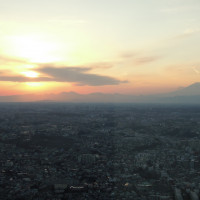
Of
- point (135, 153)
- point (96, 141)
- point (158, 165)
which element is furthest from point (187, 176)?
point (96, 141)

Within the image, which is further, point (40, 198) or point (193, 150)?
point (193, 150)

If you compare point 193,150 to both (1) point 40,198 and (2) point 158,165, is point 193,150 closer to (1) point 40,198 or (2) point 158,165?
(2) point 158,165

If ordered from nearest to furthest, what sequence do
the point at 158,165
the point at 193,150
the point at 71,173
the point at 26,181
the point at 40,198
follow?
the point at 40,198
the point at 26,181
the point at 71,173
the point at 158,165
the point at 193,150

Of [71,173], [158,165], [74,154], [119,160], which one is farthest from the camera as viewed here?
[74,154]

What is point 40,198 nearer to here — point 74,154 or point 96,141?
point 74,154

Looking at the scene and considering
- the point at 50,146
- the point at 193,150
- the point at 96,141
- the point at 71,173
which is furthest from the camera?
the point at 96,141

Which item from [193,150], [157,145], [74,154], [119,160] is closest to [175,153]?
[193,150]

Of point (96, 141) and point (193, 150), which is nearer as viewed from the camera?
point (193, 150)

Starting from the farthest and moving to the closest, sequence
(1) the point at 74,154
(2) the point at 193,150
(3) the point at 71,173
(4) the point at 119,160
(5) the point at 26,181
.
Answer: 1. (2) the point at 193,150
2. (1) the point at 74,154
3. (4) the point at 119,160
4. (3) the point at 71,173
5. (5) the point at 26,181
